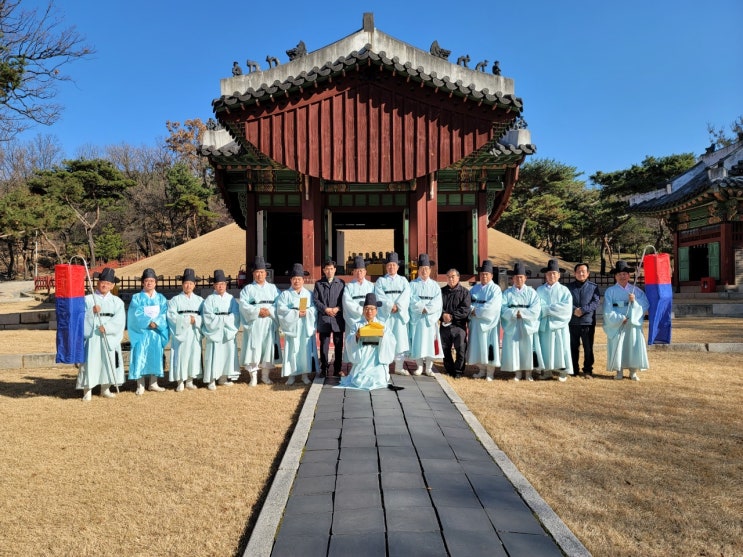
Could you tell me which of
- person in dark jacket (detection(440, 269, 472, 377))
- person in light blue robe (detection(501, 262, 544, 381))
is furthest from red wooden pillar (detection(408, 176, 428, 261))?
person in light blue robe (detection(501, 262, 544, 381))

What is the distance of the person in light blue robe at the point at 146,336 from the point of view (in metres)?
7.50

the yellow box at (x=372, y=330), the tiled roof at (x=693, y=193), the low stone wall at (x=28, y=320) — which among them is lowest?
the low stone wall at (x=28, y=320)

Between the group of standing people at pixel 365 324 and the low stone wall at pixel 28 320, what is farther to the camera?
the low stone wall at pixel 28 320

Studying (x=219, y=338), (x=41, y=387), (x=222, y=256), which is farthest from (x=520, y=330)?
(x=222, y=256)

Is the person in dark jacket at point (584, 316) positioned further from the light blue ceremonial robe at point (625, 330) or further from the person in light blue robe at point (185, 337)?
the person in light blue robe at point (185, 337)

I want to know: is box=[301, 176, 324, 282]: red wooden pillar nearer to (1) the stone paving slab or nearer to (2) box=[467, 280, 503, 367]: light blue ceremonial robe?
(2) box=[467, 280, 503, 367]: light blue ceremonial robe

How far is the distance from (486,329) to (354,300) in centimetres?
222

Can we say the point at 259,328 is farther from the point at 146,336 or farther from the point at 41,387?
the point at 41,387

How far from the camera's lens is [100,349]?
23.8ft

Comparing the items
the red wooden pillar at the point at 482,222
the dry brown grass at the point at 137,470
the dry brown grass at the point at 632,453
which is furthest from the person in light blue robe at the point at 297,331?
the red wooden pillar at the point at 482,222

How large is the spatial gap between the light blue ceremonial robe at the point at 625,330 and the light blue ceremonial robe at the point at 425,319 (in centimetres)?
278

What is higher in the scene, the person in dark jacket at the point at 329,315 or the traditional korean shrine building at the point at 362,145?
the traditional korean shrine building at the point at 362,145

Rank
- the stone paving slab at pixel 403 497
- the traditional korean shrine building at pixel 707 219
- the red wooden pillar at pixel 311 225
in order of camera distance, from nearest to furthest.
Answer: the stone paving slab at pixel 403 497 < the red wooden pillar at pixel 311 225 < the traditional korean shrine building at pixel 707 219

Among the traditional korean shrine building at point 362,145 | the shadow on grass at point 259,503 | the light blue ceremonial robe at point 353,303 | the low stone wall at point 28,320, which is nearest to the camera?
the shadow on grass at point 259,503
